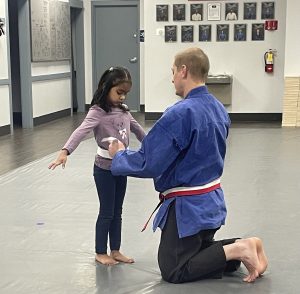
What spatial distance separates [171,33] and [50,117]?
8.82ft

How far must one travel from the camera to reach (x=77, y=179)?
542 centimetres

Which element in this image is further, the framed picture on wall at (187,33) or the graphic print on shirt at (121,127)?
the framed picture on wall at (187,33)

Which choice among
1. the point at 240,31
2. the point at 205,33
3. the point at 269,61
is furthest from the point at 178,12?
the point at 269,61

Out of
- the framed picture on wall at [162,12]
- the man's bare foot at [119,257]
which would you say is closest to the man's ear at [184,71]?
the man's bare foot at [119,257]

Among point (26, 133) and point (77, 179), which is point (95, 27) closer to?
point (26, 133)

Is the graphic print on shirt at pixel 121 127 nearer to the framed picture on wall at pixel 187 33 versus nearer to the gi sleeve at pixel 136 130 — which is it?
the gi sleeve at pixel 136 130

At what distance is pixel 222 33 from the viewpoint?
972cm

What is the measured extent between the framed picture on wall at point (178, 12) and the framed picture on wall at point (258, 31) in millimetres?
1246

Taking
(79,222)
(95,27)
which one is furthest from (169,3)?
(79,222)

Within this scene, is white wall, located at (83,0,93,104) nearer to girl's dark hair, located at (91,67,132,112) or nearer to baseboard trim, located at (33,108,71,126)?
baseboard trim, located at (33,108,71,126)

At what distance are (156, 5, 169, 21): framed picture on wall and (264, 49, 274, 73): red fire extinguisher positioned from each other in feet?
6.11

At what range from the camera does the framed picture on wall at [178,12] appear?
979 centimetres

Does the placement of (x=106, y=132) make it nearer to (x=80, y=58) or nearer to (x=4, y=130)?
(x=4, y=130)

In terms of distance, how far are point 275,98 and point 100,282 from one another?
7.44m
